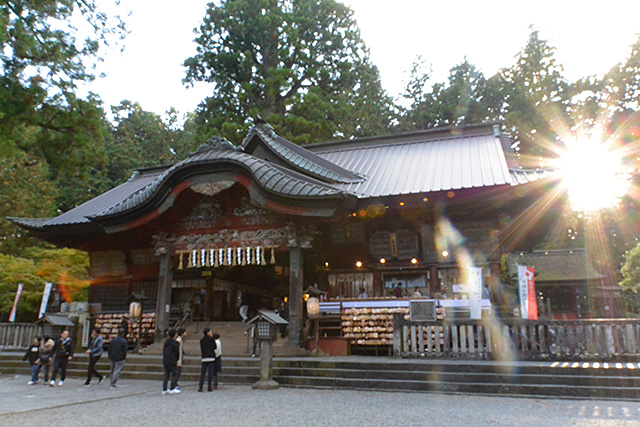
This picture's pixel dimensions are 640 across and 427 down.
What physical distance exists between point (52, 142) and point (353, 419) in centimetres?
1098

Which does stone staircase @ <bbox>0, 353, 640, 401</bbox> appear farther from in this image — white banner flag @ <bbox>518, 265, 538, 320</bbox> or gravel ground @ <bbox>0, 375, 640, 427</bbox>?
white banner flag @ <bbox>518, 265, 538, 320</bbox>

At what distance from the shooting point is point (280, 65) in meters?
35.0

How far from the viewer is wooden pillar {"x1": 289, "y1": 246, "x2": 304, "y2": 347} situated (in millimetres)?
13138

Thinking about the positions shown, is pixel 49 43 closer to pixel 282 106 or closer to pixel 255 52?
pixel 282 106

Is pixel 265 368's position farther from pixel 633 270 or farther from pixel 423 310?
pixel 633 270

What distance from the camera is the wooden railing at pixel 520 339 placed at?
9891mm

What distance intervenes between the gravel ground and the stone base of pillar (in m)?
0.23

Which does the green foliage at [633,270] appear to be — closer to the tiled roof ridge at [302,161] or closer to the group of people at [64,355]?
the tiled roof ridge at [302,161]

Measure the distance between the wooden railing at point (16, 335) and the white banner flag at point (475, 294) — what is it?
1374cm

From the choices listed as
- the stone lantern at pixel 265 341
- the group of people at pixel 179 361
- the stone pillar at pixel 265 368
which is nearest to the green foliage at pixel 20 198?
the group of people at pixel 179 361

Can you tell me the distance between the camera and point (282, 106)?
34.6 metres

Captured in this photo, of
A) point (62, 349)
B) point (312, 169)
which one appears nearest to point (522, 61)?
point (312, 169)

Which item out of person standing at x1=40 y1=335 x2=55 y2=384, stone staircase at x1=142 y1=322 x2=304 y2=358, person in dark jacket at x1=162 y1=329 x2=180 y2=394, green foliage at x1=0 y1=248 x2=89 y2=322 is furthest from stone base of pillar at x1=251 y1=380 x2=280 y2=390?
green foliage at x1=0 y1=248 x2=89 y2=322

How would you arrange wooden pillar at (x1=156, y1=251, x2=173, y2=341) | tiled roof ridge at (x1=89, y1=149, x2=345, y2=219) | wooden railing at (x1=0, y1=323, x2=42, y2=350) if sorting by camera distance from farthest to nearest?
wooden railing at (x1=0, y1=323, x2=42, y2=350)
wooden pillar at (x1=156, y1=251, x2=173, y2=341)
tiled roof ridge at (x1=89, y1=149, x2=345, y2=219)
